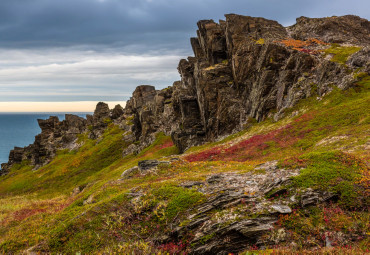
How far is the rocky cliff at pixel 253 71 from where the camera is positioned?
54688 mm

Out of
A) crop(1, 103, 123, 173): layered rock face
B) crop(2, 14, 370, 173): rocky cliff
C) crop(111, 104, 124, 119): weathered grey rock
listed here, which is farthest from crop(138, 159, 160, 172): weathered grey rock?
crop(111, 104, 124, 119): weathered grey rock

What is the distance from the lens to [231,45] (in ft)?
242

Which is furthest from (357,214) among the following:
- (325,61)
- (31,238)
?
(325,61)

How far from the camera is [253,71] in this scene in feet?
219

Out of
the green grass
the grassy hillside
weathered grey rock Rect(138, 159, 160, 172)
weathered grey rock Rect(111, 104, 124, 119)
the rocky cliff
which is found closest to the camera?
the grassy hillside

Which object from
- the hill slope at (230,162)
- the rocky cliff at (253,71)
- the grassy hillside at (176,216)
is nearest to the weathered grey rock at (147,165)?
the hill slope at (230,162)

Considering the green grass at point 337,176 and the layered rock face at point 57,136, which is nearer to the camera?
the green grass at point 337,176

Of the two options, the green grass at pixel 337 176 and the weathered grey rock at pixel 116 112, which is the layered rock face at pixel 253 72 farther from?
the weathered grey rock at pixel 116 112

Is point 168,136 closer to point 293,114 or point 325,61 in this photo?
point 293,114

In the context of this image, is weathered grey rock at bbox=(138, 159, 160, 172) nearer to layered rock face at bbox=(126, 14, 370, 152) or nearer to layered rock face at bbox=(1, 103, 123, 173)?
layered rock face at bbox=(126, 14, 370, 152)

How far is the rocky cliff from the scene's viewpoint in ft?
179

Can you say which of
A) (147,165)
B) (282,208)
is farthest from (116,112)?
(282,208)

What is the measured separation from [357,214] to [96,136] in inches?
4936

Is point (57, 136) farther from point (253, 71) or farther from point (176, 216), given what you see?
point (176, 216)
